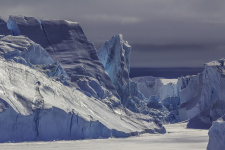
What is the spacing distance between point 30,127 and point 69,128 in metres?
2.62

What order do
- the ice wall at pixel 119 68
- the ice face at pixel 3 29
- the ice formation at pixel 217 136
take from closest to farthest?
the ice formation at pixel 217 136, the ice face at pixel 3 29, the ice wall at pixel 119 68

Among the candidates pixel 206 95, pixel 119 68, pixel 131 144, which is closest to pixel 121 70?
pixel 119 68

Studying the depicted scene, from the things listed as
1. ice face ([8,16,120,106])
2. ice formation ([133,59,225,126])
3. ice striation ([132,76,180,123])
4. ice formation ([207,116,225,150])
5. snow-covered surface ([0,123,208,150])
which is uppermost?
ice formation ([207,116,225,150])

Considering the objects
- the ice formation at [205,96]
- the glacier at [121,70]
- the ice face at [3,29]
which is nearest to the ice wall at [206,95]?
Result: the ice formation at [205,96]

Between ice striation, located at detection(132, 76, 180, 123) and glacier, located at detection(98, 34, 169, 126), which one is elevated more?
glacier, located at detection(98, 34, 169, 126)

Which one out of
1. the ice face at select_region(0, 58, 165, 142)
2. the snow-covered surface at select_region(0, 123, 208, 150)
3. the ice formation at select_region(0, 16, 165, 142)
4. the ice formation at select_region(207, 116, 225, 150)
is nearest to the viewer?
the ice formation at select_region(207, 116, 225, 150)

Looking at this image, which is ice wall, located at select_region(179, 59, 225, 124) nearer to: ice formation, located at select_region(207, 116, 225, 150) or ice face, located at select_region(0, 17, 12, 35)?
ice face, located at select_region(0, 17, 12, 35)

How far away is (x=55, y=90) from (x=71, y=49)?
28.0ft

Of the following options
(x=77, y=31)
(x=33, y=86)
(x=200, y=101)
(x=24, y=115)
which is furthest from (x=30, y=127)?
(x=200, y=101)

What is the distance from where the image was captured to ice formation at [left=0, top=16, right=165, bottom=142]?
31.2 m

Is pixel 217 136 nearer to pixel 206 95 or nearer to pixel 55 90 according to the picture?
pixel 55 90

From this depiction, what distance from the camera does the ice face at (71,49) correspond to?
39500mm

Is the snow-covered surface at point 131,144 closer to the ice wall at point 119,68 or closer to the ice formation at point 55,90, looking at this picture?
the ice formation at point 55,90

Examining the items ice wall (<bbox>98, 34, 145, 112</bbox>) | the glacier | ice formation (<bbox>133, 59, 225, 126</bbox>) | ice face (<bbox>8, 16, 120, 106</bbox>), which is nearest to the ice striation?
ice formation (<bbox>133, 59, 225, 126</bbox>)
